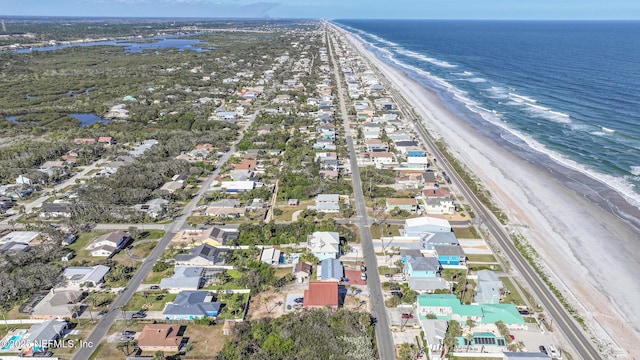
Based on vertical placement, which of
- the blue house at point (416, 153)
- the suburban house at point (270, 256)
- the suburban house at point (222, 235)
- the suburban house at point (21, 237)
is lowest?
the suburban house at point (21, 237)

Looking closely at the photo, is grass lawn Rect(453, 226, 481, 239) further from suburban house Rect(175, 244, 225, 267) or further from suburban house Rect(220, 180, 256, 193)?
suburban house Rect(220, 180, 256, 193)

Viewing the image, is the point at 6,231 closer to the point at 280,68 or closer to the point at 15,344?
the point at 15,344

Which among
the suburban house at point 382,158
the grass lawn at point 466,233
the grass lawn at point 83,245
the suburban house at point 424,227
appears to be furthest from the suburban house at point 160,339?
the suburban house at point 382,158

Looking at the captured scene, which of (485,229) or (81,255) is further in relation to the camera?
(485,229)

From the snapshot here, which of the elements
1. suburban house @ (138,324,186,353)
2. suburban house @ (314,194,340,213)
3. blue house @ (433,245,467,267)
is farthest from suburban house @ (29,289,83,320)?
blue house @ (433,245,467,267)

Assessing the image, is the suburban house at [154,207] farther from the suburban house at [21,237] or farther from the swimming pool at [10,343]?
the swimming pool at [10,343]

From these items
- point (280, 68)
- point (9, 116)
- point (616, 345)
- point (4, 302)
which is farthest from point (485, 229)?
point (280, 68)
